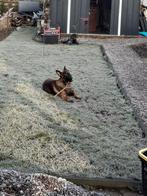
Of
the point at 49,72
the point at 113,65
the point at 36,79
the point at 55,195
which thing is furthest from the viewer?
the point at 113,65

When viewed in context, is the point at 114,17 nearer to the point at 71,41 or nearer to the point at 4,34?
the point at 71,41

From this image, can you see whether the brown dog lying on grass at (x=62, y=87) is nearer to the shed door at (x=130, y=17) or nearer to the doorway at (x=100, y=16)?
the shed door at (x=130, y=17)

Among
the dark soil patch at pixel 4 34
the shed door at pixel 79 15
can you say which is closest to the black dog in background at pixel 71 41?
the shed door at pixel 79 15

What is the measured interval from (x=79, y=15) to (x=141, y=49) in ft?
15.6

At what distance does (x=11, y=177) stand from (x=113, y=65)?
9820 mm

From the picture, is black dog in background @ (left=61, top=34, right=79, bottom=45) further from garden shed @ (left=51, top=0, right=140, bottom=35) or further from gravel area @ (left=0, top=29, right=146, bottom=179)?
gravel area @ (left=0, top=29, right=146, bottom=179)

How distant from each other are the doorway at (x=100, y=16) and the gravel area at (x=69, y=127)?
32.9 ft

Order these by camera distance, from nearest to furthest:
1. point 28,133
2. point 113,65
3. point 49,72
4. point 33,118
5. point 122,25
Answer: point 28,133, point 33,118, point 49,72, point 113,65, point 122,25

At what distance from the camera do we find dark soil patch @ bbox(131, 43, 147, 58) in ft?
55.5

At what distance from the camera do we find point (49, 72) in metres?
13.1

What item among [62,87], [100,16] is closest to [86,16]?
[100,16]

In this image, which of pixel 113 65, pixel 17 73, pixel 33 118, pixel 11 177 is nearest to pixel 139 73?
pixel 113 65

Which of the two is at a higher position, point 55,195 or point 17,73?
point 55,195

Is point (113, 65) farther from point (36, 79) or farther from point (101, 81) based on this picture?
point (36, 79)
